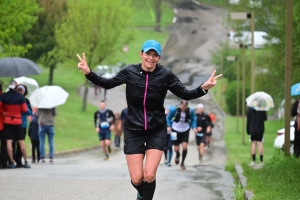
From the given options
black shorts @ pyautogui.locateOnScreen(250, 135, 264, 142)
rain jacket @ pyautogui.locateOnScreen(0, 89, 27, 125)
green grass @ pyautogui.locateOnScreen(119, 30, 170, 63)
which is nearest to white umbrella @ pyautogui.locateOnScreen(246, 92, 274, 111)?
black shorts @ pyautogui.locateOnScreen(250, 135, 264, 142)

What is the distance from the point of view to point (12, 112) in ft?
58.4

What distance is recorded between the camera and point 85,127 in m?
42.7

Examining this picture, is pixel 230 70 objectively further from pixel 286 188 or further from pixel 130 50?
pixel 286 188

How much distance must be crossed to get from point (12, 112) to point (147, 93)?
8403 mm

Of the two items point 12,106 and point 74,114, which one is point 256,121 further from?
point 74,114

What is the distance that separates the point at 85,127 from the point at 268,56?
1036cm

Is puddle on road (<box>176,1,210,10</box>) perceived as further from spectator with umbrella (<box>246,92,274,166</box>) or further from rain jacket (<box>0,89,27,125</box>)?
rain jacket (<box>0,89,27,125</box>)

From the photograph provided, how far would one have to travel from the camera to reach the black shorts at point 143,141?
990 centimetres

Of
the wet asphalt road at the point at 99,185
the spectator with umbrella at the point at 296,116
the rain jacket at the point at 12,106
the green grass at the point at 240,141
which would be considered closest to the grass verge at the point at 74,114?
the green grass at the point at 240,141

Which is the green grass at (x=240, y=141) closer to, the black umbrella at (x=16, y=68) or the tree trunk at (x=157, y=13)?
the black umbrella at (x=16, y=68)

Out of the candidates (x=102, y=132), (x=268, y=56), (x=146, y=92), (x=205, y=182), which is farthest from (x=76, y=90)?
(x=146, y=92)

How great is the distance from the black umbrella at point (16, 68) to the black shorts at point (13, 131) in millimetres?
1524

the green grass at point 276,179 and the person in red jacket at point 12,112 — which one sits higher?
the person in red jacket at point 12,112

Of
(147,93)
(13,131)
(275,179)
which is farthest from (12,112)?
(147,93)
